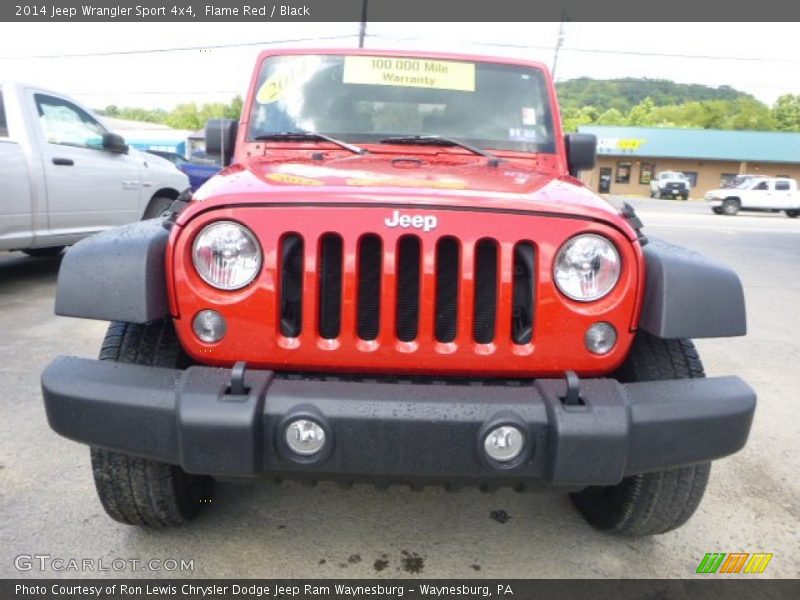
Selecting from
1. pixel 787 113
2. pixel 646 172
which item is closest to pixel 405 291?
pixel 646 172

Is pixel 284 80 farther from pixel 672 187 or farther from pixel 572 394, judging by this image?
pixel 672 187

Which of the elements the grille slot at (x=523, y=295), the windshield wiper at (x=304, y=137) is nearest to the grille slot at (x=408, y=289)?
the grille slot at (x=523, y=295)

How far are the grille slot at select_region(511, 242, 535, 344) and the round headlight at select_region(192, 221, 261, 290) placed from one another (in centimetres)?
77

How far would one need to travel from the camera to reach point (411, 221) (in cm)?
177

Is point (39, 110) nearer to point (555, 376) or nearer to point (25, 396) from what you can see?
point (25, 396)

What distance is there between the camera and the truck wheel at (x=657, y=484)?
200cm

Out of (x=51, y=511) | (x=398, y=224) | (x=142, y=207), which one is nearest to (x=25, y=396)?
(x=51, y=511)

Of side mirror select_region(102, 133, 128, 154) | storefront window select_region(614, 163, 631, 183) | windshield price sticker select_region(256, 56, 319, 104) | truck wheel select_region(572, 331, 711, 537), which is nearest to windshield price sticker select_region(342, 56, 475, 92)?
windshield price sticker select_region(256, 56, 319, 104)

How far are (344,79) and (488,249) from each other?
64.9 inches

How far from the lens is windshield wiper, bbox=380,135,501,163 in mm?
2801

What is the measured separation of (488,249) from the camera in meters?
1.84

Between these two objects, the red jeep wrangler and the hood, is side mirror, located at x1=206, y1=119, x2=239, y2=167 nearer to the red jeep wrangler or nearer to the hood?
the hood

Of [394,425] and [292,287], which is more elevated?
[292,287]

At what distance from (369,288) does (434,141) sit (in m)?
→ 1.25
